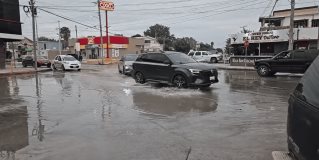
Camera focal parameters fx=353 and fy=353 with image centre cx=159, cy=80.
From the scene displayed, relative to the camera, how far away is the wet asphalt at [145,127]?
6.16 m

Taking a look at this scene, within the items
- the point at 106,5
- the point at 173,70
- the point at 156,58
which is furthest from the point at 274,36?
the point at 106,5

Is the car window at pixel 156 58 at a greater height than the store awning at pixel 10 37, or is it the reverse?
the store awning at pixel 10 37

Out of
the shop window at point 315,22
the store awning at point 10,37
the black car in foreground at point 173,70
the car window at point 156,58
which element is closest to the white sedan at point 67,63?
the store awning at point 10,37

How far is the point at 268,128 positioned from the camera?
7.82 meters

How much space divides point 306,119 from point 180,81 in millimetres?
12136

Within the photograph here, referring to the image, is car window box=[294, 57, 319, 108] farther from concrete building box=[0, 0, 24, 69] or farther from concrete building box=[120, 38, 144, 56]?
concrete building box=[120, 38, 144, 56]

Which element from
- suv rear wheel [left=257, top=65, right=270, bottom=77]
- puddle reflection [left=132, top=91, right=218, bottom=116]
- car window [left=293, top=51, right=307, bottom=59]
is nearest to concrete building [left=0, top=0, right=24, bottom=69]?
suv rear wheel [left=257, top=65, right=270, bottom=77]

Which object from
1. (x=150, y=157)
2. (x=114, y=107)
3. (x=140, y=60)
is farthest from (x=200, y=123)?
(x=140, y=60)

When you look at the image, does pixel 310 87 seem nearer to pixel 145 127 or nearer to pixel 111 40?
pixel 145 127

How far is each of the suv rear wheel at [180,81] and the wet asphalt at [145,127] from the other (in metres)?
1.57

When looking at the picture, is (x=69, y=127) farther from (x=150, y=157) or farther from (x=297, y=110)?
(x=297, y=110)

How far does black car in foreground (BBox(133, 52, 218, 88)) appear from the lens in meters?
14.9

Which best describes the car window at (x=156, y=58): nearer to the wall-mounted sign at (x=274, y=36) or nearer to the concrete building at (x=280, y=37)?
the concrete building at (x=280, y=37)

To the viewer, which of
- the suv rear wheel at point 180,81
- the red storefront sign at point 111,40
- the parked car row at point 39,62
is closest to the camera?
the suv rear wheel at point 180,81
